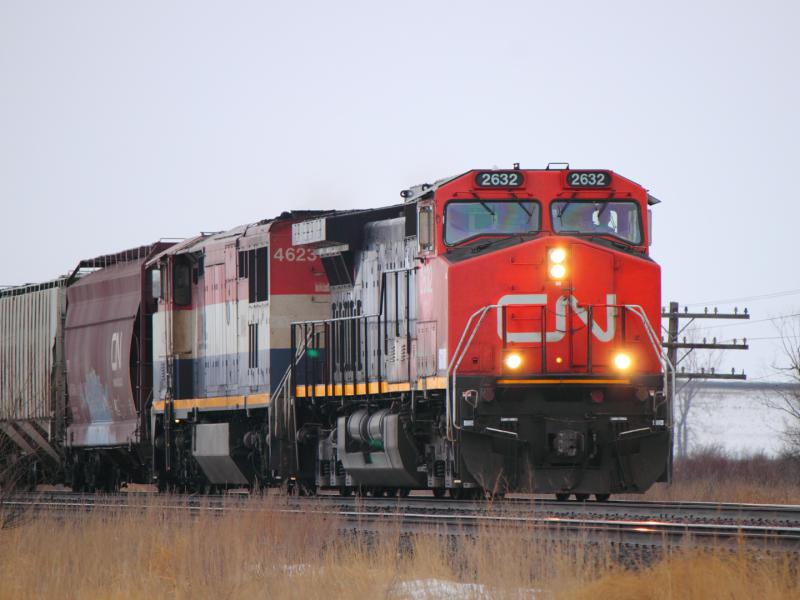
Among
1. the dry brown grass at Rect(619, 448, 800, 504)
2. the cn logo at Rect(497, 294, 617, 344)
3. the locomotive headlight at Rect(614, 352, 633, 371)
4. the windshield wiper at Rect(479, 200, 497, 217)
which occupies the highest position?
the windshield wiper at Rect(479, 200, 497, 217)

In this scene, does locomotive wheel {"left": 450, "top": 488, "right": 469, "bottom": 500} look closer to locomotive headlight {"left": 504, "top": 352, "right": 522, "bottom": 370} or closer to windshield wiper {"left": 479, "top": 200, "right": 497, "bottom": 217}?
locomotive headlight {"left": 504, "top": 352, "right": 522, "bottom": 370}

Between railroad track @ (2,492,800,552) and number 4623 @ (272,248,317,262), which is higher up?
number 4623 @ (272,248,317,262)

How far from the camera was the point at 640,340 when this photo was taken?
15.7m

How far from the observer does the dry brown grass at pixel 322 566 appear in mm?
8242

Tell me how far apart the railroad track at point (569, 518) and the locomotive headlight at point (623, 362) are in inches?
58.8

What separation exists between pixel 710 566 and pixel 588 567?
769 mm

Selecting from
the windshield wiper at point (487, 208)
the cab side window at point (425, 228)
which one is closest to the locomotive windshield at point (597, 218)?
the windshield wiper at point (487, 208)

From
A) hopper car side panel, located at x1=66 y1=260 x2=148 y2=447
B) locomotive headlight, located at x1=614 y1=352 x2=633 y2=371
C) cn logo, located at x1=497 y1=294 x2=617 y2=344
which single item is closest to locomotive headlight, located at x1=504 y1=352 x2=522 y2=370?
cn logo, located at x1=497 y1=294 x2=617 y2=344

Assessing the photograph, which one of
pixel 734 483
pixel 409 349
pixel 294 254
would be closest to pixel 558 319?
pixel 409 349

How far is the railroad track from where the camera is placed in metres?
10.5

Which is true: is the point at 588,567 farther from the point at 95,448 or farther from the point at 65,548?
the point at 95,448

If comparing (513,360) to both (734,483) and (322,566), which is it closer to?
(322,566)

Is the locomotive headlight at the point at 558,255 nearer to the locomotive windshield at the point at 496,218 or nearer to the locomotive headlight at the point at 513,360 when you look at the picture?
the locomotive windshield at the point at 496,218

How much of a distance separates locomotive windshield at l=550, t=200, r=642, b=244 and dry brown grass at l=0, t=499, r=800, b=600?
526 centimetres
